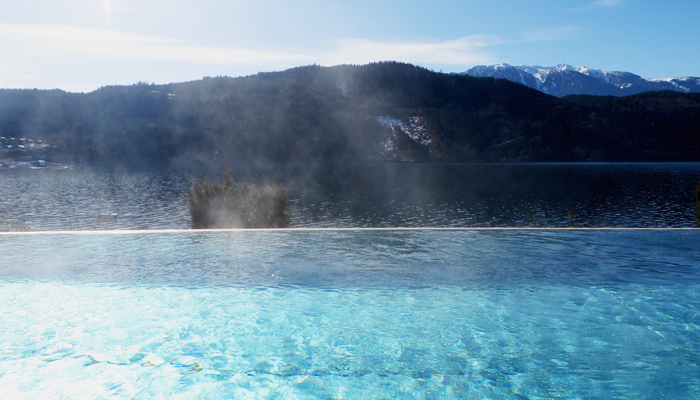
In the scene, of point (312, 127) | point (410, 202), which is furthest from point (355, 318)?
point (312, 127)

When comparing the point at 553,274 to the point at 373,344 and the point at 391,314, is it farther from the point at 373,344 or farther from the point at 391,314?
the point at 373,344

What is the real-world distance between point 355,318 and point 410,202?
1395 inches

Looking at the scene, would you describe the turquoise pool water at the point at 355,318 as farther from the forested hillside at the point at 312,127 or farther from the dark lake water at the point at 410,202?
the forested hillside at the point at 312,127

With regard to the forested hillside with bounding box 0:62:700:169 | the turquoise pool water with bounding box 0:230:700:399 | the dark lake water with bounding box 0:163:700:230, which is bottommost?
the dark lake water with bounding box 0:163:700:230

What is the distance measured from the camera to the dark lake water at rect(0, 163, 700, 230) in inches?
1168

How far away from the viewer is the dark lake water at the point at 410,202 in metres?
29.7

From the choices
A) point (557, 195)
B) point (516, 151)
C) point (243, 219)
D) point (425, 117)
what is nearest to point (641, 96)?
point (516, 151)

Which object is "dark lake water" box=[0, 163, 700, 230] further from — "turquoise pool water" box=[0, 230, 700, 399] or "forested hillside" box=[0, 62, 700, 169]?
"forested hillside" box=[0, 62, 700, 169]

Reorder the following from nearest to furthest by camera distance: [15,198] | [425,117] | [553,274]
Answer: [553,274]
[15,198]
[425,117]

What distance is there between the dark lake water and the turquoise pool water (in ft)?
59.6

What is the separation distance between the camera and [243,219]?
14586mm

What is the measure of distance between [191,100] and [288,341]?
318 ft

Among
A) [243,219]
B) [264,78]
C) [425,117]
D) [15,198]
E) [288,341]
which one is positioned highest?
[264,78]

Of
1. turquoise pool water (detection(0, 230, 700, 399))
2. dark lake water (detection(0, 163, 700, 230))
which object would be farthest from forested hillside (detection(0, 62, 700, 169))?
turquoise pool water (detection(0, 230, 700, 399))
